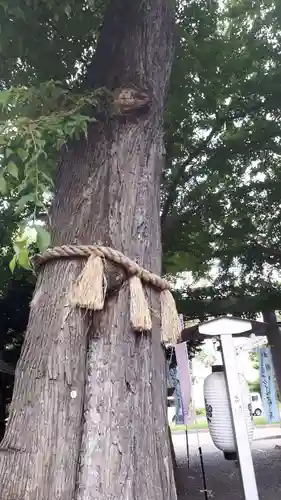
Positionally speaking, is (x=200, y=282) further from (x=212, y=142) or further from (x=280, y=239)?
(x=212, y=142)

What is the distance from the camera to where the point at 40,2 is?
250 centimetres

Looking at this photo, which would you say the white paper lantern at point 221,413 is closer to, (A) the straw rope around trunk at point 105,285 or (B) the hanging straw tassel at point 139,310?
(A) the straw rope around trunk at point 105,285

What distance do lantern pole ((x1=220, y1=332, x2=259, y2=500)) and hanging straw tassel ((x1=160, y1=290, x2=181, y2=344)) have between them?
1.15m

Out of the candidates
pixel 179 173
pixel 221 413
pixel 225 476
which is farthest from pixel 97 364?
pixel 225 476

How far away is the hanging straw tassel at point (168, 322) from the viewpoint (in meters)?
1.67

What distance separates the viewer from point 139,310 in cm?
150

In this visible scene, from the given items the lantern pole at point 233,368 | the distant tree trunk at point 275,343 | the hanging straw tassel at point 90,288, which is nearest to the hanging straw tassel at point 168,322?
the hanging straw tassel at point 90,288

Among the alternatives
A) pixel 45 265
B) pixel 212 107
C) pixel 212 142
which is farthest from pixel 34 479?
pixel 212 142

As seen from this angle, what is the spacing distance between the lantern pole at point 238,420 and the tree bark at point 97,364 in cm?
120

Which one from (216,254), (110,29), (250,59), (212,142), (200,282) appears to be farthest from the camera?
(200,282)

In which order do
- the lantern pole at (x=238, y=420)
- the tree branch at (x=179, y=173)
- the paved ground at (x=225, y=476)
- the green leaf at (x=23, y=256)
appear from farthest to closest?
the paved ground at (x=225, y=476)
the tree branch at (x=179, y=173)
the lantern pole at (x=238, y=420)
the green leaf at (x=23, y=256)

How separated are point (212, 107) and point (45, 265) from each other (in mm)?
4274

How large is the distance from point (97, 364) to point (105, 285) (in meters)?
0.28

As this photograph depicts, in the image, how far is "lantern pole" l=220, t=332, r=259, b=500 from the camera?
2453 millimetres
